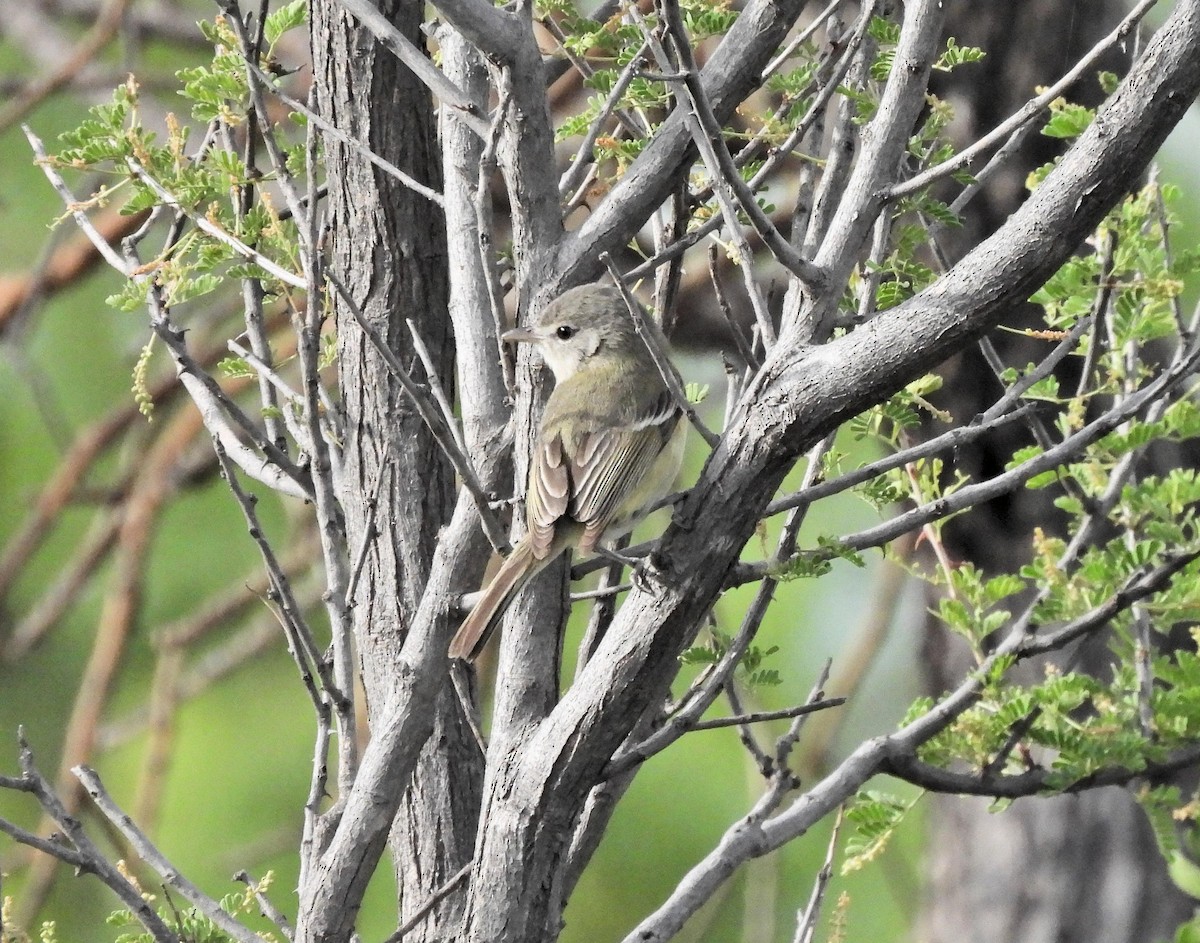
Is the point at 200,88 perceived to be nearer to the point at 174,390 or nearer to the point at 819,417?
the point at 819,417

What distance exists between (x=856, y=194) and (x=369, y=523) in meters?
1.00

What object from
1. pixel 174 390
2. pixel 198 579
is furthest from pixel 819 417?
pixel 198 579

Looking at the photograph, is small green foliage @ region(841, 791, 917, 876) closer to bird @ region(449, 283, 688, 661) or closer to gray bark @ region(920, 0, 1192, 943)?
bird @ region(449, 283, 688, 661)

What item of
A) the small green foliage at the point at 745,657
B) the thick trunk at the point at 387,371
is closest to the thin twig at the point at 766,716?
the small green foliage at the point at 745,657

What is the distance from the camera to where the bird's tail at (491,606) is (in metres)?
2.39

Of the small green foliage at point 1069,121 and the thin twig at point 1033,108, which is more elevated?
the small green foliage at point 1069,121

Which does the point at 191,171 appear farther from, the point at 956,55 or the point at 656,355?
the point at 956,55

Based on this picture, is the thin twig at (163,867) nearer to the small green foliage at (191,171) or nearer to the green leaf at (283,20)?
the small green foliage at (191,171)

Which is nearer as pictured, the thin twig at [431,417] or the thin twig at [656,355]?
the thin twig at [656,355]

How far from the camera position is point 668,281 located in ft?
9.11

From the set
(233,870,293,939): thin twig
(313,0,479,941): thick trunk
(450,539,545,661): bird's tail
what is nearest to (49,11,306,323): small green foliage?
(313,0,479,941): thick trunk

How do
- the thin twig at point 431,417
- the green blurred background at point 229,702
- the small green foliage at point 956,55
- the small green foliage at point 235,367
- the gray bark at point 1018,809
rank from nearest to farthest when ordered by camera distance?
the thin twig at point 431,417 < the small green foliage at point 956,55 < the small green foliage at point 235,367 < the gray bark at point 1018,809 < the green blurred background at point 229,702

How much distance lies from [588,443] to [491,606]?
1.72ft

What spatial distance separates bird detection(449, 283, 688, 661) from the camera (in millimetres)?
2467
